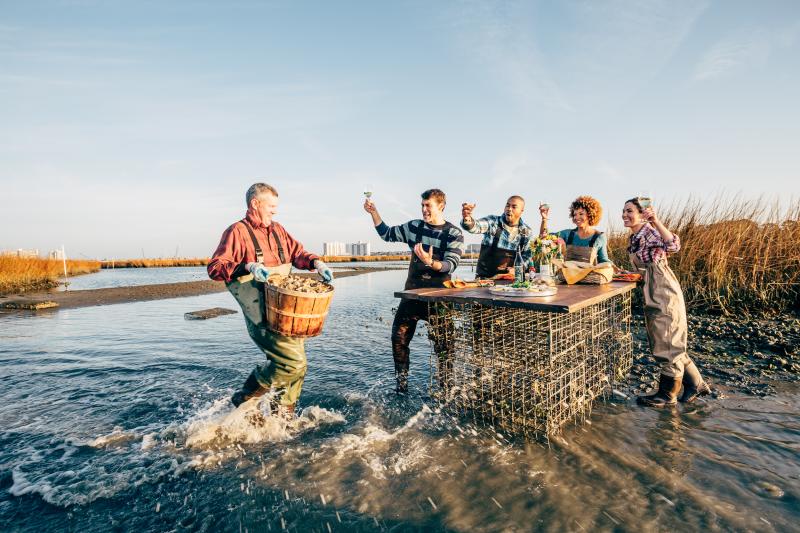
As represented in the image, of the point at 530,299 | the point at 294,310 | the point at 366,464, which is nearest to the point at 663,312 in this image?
the point at 530,299

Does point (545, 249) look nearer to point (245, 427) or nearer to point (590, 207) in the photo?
point (590, 207)

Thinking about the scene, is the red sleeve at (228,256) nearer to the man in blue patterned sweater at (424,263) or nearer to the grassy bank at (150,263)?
the man in blue patterned sweater at (424,263)

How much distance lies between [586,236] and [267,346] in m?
4.17

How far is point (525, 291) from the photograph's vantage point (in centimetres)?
345

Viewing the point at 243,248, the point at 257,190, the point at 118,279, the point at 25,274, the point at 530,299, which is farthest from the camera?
the point at 118,279

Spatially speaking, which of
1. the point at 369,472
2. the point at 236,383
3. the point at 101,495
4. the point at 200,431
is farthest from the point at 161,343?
the point at 369,472

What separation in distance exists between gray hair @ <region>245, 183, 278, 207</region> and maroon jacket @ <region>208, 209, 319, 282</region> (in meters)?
0.14

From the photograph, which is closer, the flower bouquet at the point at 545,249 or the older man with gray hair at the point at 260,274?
the older man with gray hair at the point at 260,274

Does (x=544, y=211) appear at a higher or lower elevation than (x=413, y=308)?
higher

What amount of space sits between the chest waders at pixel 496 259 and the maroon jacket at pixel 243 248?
2.71 meters

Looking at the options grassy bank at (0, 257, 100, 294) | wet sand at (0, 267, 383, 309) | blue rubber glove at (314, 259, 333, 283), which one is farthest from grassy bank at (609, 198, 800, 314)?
grassy bank at (0, 257, 100, 294)

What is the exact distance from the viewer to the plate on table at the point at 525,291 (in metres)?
3.40

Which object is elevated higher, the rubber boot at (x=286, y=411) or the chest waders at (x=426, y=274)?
the chest waders at (x=426, y=274)

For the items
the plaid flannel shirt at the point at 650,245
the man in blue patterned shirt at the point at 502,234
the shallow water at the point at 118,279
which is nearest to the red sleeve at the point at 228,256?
the man in blue patterned shirt at the point at 502,234
